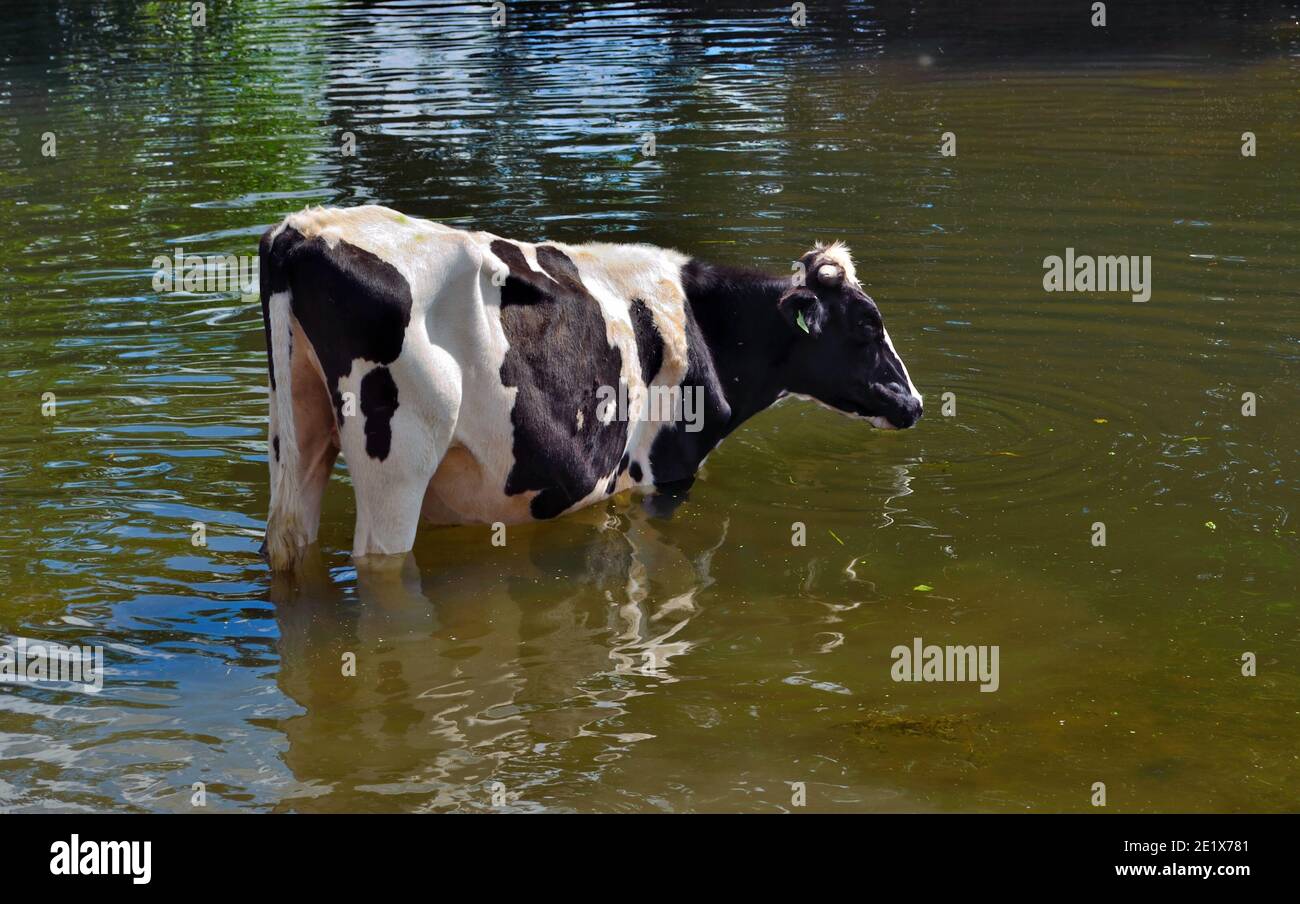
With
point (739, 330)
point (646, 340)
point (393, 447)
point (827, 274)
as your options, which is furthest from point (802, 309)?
point (393, 447)

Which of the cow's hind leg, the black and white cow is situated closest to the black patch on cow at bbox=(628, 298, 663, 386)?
the black and white cow

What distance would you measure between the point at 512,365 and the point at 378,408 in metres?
0.75

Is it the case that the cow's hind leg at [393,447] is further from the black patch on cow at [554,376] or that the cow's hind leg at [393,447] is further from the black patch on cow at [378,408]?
the black patch on cow at [554,376]

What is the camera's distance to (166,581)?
7.86 metres

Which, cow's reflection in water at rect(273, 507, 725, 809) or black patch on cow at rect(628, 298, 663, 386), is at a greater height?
black patch on cow at rect(628, 298, 663, 386)

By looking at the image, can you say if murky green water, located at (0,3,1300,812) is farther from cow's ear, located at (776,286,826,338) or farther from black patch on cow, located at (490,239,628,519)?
cow's ear, located at (776,286,826,338)

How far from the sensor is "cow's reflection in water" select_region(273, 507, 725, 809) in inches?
240

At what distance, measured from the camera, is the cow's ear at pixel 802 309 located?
925cm

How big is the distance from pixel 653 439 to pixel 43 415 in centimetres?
401

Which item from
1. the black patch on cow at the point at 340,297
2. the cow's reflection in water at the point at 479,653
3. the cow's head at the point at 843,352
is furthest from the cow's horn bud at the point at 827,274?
the black patch on cow at the point at 340,297

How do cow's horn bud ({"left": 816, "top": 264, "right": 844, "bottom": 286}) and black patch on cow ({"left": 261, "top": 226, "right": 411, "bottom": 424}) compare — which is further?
cow's horn bud ({"left": 816, "top": 264, "right": 844, "bottom": 286})

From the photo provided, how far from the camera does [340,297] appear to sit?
7098 mm

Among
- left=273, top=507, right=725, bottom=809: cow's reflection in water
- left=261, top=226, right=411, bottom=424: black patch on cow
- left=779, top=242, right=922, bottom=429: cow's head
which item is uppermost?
left=261, top=226, right=411, bottom=424: black patch on cow

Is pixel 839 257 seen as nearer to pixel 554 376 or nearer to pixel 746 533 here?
pixel 746 533
